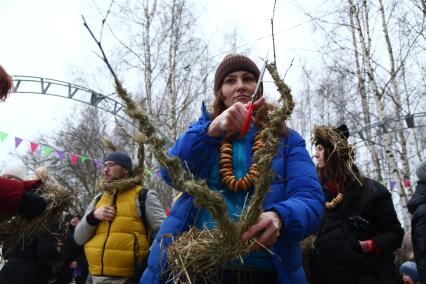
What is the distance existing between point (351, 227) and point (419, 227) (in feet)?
1.82

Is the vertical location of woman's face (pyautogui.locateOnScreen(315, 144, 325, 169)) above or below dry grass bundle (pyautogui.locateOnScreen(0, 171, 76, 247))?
above

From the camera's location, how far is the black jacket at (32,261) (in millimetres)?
4000

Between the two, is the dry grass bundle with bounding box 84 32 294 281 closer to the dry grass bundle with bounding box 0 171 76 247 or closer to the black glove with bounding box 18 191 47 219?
the black glove with bounding box 18 191 47 219

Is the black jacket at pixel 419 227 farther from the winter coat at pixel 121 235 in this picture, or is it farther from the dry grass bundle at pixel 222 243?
the dry grass bundle at pixel 222 243

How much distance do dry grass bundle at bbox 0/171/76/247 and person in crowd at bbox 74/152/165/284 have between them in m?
0.79

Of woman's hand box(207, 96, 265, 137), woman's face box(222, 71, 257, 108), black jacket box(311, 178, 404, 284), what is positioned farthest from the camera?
black jacket box(311, 178, 404, 284)

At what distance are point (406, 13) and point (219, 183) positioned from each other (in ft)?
37.0

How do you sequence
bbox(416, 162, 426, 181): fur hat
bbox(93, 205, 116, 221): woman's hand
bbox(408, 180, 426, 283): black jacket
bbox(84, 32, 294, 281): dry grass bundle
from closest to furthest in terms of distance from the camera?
bbox(84, 32, 294, 281): dry grass bundle
bbox(408, 180, 426, 283): black jacket
bbox(416, 162, 426, 181): fur hat
bbox(93, 205, 116, 221): woman's hand

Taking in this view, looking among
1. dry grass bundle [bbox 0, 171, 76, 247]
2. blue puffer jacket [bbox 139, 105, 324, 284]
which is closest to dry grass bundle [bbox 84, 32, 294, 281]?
blue puffer jacket [bbox 139, 105, 324, 284]

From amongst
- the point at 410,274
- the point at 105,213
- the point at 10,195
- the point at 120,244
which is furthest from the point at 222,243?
the point at 410,274

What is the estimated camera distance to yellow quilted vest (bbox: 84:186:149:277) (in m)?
3.48

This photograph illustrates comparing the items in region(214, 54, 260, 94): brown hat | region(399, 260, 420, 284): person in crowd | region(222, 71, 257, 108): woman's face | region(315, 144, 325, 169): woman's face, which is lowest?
region(399, 260, 420, 284): person in crowd

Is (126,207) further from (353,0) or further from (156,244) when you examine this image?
(353,0)

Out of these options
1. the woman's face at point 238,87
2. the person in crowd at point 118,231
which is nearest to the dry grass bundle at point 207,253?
the woman's face at point 238,87
